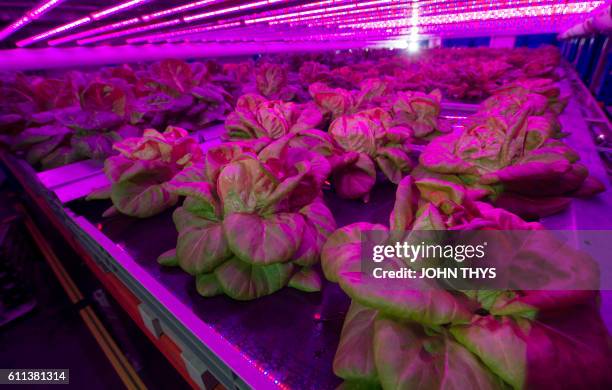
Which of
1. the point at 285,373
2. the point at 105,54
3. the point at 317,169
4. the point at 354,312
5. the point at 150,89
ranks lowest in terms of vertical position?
the point at 285,373

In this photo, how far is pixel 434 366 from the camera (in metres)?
0.51

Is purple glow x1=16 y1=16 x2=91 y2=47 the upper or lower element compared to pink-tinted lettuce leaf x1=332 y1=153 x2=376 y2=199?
upper

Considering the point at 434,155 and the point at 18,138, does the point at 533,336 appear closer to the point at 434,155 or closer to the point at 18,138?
the point at 434,155

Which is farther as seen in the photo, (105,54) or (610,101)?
(105,54)

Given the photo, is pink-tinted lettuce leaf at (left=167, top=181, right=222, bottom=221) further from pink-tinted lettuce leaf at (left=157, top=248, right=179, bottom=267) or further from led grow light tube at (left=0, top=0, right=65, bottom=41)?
led grow light tube at (left=0, top=0, right=65, bottom=41)

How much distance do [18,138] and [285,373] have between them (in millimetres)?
2446

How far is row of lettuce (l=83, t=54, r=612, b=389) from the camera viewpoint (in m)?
0.49

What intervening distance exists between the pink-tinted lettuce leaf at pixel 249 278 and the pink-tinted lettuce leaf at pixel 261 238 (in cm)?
11

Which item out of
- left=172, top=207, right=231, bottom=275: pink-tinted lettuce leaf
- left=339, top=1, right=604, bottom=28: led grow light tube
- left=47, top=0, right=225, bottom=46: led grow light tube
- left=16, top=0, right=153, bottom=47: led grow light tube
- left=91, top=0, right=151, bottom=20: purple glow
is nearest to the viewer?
left=172, top=207, right=231, bottom=275: pink-tinted lettuce leaf

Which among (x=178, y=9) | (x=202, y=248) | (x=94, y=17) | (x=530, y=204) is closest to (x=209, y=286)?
(x=202, y=248)

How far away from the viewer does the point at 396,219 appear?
2.12 feet

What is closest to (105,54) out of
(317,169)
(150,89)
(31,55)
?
(31,55)

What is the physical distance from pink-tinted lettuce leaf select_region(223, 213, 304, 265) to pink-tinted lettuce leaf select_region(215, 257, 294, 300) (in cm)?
11

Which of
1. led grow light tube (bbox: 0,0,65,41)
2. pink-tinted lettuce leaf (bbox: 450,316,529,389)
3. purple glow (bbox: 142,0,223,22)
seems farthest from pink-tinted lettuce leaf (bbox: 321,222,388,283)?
led grow light tube (bbox: 0,0,65,41)
